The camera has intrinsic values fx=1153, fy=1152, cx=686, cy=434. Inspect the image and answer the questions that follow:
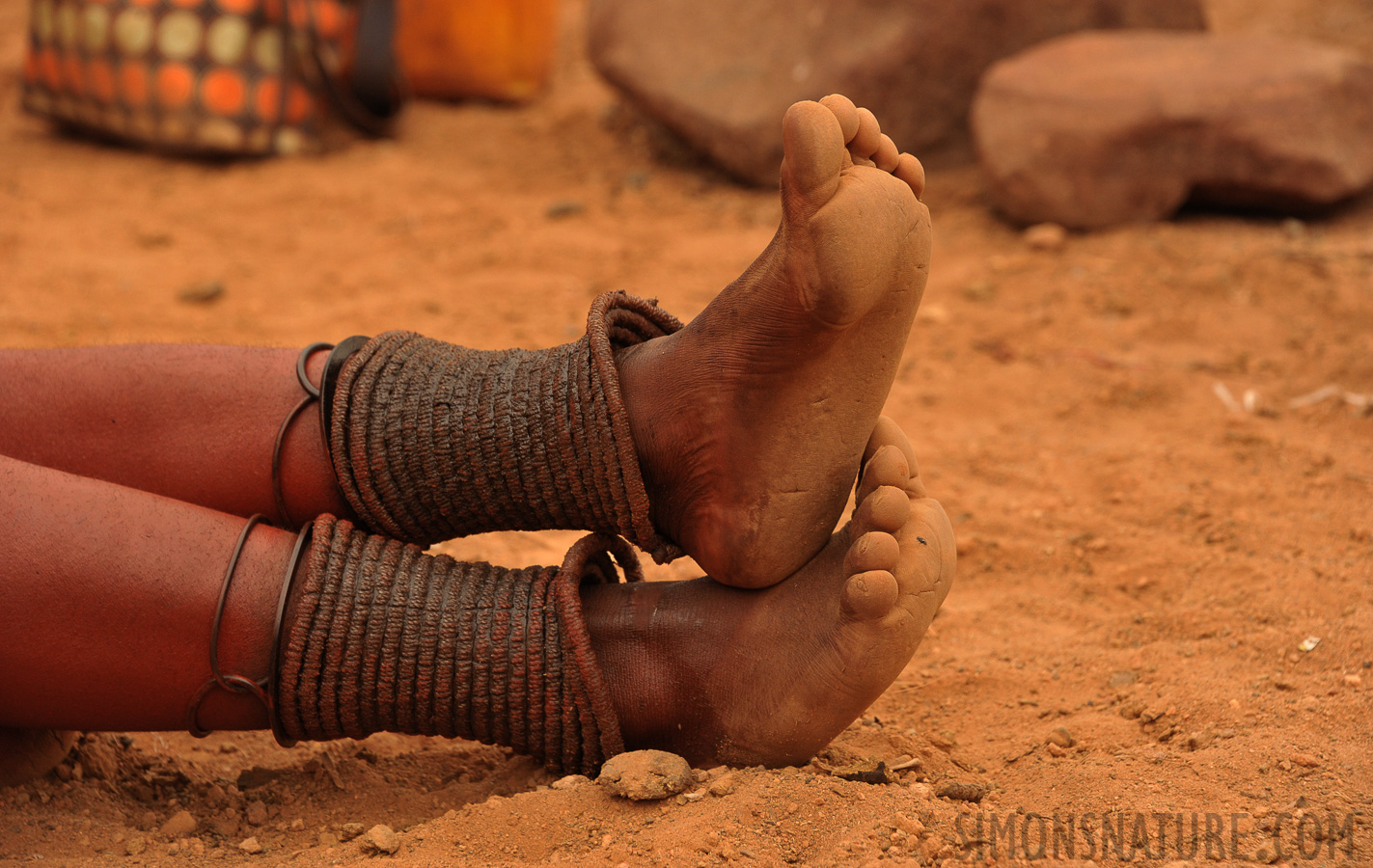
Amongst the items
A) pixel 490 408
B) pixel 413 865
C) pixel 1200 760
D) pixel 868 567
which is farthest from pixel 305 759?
pixel 1200 760

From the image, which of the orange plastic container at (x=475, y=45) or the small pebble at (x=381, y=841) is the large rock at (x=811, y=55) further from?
the small pebble at (x=381, y=841)

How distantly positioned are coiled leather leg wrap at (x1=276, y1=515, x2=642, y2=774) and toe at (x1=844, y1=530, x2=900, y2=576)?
313 mm

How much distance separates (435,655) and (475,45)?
3.79 meters

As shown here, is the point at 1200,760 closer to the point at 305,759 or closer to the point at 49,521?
the point at 305,759

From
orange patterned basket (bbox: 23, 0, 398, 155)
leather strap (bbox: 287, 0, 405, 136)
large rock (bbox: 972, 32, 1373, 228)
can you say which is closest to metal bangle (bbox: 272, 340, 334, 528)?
large rock (bbox: 972, 32, 1373, 228)

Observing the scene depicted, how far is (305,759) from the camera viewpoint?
4.94 ft

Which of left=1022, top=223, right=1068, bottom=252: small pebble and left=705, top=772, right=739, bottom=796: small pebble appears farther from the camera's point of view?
left=1022, top=223, right=1068, bottom=252: small pebble

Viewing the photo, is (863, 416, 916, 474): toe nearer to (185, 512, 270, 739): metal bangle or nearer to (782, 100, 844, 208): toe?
(782, 100, 844, 208): toe

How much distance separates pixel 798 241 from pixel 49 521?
2.68 feet

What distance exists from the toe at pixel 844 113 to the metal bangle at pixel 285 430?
69 centimetres

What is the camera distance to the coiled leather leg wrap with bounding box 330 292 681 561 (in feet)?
4.37

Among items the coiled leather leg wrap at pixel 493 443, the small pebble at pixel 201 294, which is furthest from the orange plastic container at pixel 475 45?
the coiled leather leg wrap at pixel 493 443

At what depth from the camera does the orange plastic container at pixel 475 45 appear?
448 cm

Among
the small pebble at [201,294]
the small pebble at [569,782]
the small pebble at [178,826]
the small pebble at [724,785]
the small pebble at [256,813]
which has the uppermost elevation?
the small pebble at [724,785]
